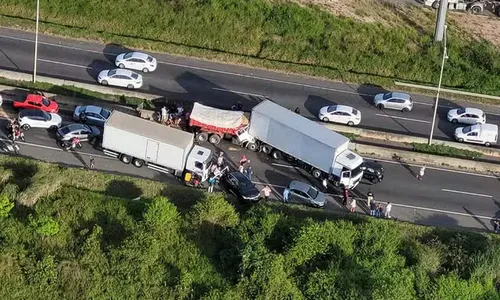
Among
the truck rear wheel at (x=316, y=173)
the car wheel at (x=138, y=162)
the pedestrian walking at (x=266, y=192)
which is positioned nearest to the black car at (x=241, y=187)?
the pedestrian walking at (x=266, y=192)

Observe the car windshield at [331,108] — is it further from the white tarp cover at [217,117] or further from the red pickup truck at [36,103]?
the red pickup truck at [36,103]

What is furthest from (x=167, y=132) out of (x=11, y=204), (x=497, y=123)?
(x=497, y=123)

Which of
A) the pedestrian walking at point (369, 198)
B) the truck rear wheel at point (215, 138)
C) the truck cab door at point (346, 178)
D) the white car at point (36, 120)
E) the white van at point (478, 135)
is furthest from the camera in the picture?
the white van at point (478, 135)

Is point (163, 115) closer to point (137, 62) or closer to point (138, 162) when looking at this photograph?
point (138, 162)

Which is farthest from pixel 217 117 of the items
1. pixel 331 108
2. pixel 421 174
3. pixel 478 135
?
pixel 478 135

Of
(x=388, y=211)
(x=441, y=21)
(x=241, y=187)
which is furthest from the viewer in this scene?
(x=441, y=21)

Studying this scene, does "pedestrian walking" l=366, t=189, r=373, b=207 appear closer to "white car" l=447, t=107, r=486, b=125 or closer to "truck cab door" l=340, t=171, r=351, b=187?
"truck cab door" l=340, t=171, r=351, b=187
